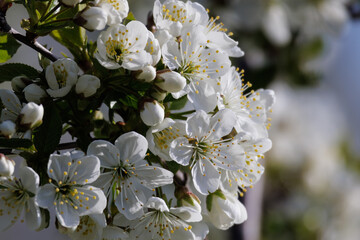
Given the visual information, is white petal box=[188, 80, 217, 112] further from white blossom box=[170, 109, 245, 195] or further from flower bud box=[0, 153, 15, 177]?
flower bud box=[0, 153, 15, 177]

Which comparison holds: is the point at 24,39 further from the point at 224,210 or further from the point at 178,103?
the point at 224,210

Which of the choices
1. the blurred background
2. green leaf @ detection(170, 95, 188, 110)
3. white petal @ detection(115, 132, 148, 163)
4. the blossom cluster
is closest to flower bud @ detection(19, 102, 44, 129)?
the blossom cluster

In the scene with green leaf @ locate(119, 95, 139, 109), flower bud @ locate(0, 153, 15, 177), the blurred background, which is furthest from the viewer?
the blurred background

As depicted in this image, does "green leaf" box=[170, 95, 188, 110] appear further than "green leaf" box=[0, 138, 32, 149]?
Yes

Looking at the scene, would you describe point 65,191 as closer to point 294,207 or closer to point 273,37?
point 273,37

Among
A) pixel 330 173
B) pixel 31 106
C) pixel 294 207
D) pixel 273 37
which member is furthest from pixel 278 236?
pixel 31 106

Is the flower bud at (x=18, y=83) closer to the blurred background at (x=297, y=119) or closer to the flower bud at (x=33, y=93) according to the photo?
the flower bud at (x=33, y=93)

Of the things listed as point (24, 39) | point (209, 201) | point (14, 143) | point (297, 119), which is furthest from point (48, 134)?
point (297, 119)
